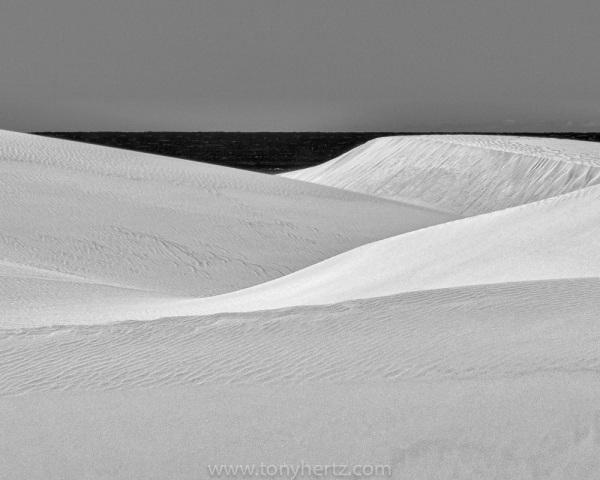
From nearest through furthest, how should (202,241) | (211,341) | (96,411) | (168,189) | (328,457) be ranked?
(328,457) < (96,411) < (211,341) < (202,241) < (168,189)

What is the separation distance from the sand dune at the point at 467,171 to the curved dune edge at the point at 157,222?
4.25m

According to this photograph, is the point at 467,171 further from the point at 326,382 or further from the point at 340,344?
the point at 326,382

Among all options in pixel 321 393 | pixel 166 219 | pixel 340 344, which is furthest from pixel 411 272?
pixel 166 219

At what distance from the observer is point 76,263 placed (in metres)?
13.6

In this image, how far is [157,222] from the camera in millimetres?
16641

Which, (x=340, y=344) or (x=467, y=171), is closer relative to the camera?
(x=340, y=344)

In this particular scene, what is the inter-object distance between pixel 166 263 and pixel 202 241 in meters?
1.72

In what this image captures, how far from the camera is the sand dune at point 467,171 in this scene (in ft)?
84.3

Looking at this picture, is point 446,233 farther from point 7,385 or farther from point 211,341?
point 7,385

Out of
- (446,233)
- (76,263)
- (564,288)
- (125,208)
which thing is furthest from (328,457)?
(125,208)

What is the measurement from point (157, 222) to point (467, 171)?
15.8 meters

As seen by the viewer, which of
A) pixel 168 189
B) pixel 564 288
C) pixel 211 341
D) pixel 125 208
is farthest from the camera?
pixel 168 189

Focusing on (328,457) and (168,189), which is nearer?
(328,457)

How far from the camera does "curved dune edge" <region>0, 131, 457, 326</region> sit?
13398mm
